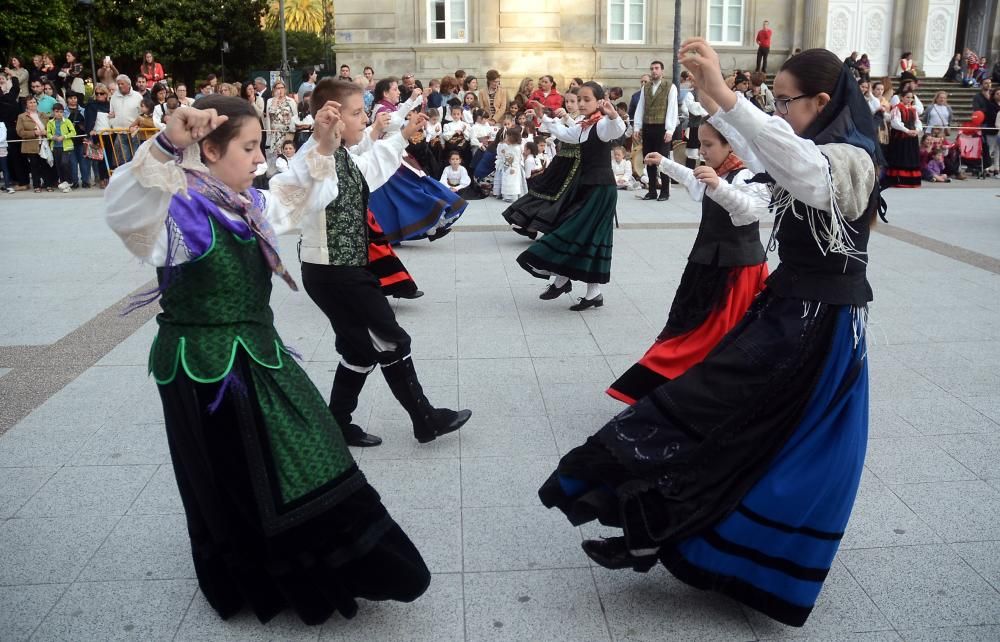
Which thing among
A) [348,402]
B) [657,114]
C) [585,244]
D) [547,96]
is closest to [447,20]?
[547,96]

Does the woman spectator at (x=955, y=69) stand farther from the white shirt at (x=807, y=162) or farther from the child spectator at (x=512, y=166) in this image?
the white shirt at (x=807, y=162)

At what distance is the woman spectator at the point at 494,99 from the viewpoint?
49.0 ft

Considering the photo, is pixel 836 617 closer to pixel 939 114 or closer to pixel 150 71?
pixel 939 114

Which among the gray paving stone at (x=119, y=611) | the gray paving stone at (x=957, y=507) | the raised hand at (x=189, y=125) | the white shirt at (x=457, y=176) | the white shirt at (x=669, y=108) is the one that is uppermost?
the raised hand at (x=189, y=125)

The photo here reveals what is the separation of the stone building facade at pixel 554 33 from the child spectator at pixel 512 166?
828 centimetres

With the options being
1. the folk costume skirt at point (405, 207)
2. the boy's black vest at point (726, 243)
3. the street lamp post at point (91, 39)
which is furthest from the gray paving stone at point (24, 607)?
the street lamp post at point (91, 39)

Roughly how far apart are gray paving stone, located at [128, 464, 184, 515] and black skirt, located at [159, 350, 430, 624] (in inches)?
34.7

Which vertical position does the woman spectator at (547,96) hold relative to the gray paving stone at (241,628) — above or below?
above

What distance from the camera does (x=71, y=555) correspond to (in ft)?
10.6

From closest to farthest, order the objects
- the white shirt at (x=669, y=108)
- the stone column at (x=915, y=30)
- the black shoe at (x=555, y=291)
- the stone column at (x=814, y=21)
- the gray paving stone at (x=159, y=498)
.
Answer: the gray paving stone at (x=159, y=498)
the black shoe at (x=555, y=291)
the white shirt at (x=669, y=108)
the stone column at (x=814, y=21)
the stone column at (x=915, y=30)

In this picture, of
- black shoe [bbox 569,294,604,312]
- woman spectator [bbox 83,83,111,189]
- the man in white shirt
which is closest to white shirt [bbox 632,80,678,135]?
black shoe [bbox 569,294,604,312]

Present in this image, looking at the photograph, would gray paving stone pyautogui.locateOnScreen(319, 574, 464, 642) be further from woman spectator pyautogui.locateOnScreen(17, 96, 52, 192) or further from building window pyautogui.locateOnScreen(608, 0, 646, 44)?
building window pyautogui.locateOnScreen(608, 0, 646, 44)

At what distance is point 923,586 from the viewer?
3014 mm

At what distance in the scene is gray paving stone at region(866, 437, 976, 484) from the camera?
384 cm
